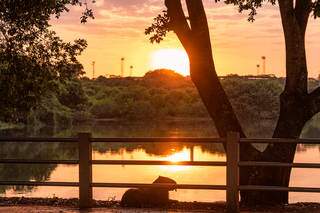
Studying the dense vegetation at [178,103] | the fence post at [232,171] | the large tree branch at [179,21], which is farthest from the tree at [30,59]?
the dense vegetation at [178,103]

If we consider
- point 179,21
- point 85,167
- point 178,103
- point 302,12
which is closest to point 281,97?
point 302,12

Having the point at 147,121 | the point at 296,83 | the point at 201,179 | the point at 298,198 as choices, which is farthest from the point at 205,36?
the point at 147,121

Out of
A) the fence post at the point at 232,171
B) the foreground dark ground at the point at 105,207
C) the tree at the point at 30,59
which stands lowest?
the foreground dark ground at the point at 105,207

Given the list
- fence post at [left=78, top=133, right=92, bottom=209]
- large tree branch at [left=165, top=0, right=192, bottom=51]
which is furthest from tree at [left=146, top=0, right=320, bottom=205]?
fence post at [left=78, top=133, right=92, bottom=209]

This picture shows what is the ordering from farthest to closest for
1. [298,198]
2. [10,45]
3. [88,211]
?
[298,198] < [10,45] < [88,211]

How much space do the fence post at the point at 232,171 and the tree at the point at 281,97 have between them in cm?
218

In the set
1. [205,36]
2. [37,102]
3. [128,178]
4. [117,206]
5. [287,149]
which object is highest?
[205,36]

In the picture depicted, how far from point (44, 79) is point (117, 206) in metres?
5.64

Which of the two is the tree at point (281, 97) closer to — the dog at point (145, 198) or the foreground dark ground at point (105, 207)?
the foreground dark ground at point (105, 207)

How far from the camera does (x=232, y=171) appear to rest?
11156 mm

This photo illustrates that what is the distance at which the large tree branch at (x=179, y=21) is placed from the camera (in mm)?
13625

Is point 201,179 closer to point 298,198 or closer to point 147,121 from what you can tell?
point 298,198

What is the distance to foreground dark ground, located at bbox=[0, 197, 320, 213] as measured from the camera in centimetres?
1155

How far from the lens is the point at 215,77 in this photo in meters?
13.6
